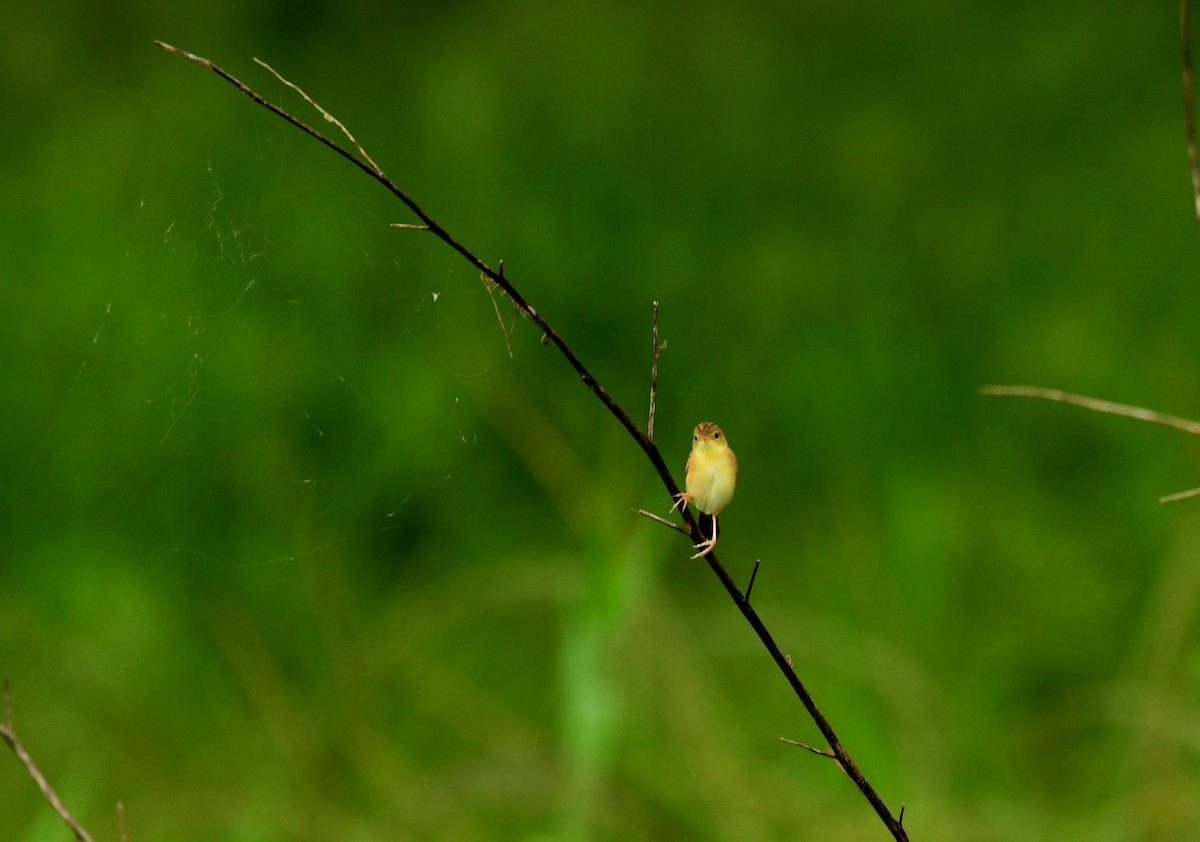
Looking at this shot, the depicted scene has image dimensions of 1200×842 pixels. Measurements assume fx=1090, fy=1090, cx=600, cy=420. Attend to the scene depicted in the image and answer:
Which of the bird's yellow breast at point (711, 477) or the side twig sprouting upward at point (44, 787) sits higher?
the bird's yellow breast at point (711, 477)

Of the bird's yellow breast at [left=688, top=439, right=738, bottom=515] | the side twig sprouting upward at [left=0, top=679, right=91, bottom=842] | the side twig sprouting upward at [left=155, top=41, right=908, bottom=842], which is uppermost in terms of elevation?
the bird's yellow breast at [left=688, top=439, right=738, bottom=515]

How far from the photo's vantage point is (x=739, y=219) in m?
1.60

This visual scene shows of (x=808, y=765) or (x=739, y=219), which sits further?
(x=739, y=219)

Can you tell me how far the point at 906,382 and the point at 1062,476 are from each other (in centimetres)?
25

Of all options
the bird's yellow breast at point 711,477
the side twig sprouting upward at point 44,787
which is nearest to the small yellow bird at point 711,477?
the bird's yellow breast at point 711,477

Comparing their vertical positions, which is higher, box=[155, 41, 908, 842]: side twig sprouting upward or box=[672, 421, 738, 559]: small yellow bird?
box=[672, 421, 738, 559]: small yellow bird

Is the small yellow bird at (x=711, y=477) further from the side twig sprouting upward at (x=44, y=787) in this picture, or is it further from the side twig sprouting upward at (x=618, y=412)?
the side twig sprouting upward at (x=44, y=787)

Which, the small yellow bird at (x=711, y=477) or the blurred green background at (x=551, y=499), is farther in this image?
the blurred green background at (x=551, y=499)

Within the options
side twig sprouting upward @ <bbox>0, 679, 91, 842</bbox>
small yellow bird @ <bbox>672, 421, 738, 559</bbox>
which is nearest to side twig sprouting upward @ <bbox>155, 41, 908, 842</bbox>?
small yellow bird @ <bbox>672, 421, 738, 559</bbox>

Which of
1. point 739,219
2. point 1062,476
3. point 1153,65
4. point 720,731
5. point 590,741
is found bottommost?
point 590,741

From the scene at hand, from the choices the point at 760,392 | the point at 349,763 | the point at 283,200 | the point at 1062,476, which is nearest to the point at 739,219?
the point at 760,392

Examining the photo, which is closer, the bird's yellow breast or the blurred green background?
the bird's yellow breast

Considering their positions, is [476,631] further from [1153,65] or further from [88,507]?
[1153,65]

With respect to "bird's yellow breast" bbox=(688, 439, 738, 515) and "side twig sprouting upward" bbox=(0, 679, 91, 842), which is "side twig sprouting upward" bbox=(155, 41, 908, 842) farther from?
"side twig sprouting upward" bbox=(0, 679, 91, 842)
